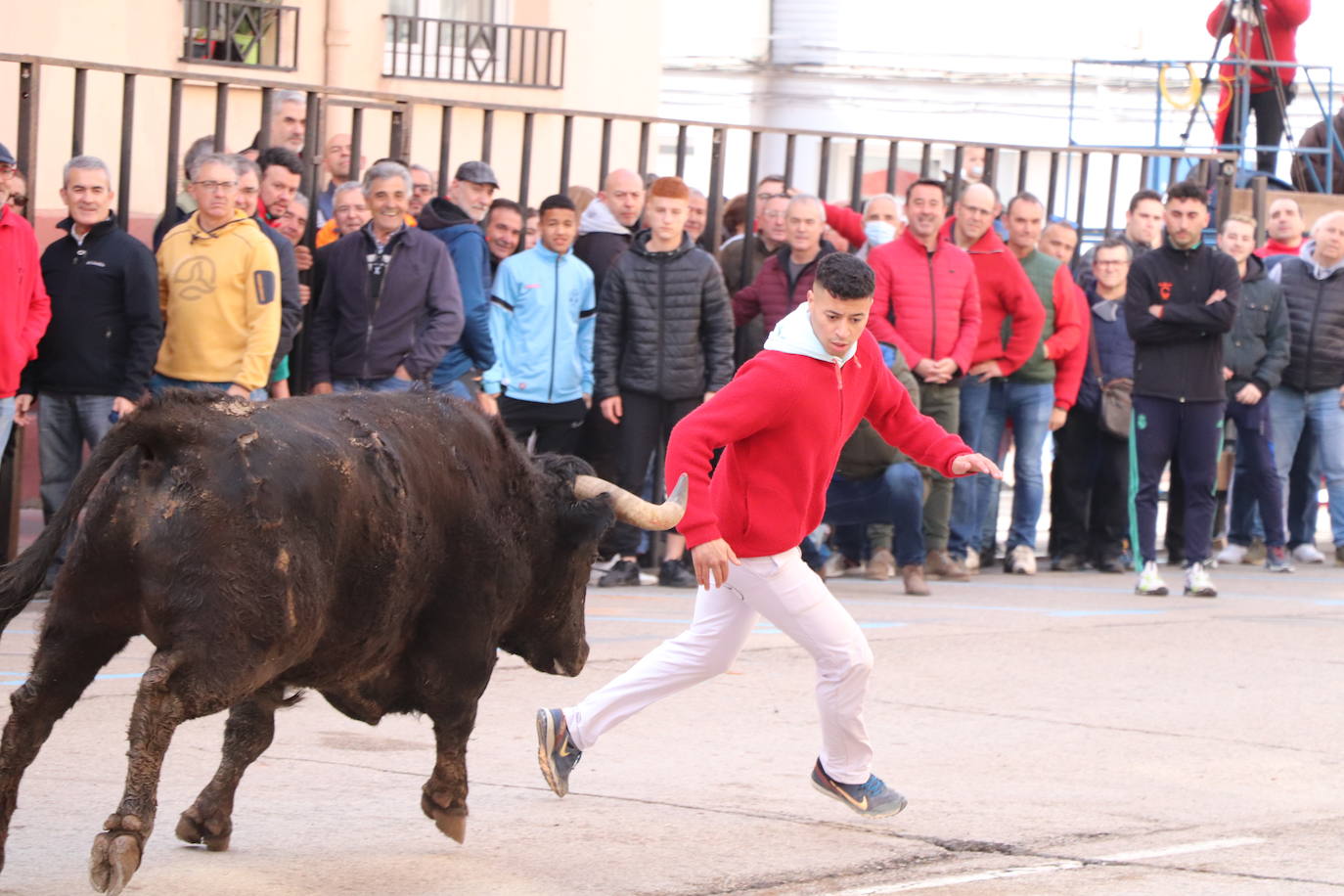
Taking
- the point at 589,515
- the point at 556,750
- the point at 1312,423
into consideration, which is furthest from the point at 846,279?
the point at 1312,423

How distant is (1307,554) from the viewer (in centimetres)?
1305

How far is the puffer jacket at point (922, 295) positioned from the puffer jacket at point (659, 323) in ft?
3.12

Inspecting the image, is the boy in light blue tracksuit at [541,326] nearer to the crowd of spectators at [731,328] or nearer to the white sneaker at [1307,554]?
the crowd of spectators at [731,328]

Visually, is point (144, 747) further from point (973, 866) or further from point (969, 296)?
point (969, 296)

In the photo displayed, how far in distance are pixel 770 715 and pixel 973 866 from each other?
7.22 ft

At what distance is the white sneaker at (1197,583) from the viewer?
11.0 meters

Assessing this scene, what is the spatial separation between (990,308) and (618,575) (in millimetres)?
2648

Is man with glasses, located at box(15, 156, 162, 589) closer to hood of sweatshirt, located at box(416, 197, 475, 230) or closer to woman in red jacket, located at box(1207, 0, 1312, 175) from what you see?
hood of sweatshirt, located at box(416, 197, 475, 230)

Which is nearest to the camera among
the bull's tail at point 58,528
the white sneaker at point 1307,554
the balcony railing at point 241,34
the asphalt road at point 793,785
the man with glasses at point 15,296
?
the bull's tail at point 58,528

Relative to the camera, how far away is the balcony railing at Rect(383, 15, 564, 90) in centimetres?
1997

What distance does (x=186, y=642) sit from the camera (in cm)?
435

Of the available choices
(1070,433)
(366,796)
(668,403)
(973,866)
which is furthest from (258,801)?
(1070,433)

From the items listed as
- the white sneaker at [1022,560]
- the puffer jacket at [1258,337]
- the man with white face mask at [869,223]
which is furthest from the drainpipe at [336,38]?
the puffer jacket at [1258,337]

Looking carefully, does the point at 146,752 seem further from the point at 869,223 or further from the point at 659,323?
the point at 869,223
